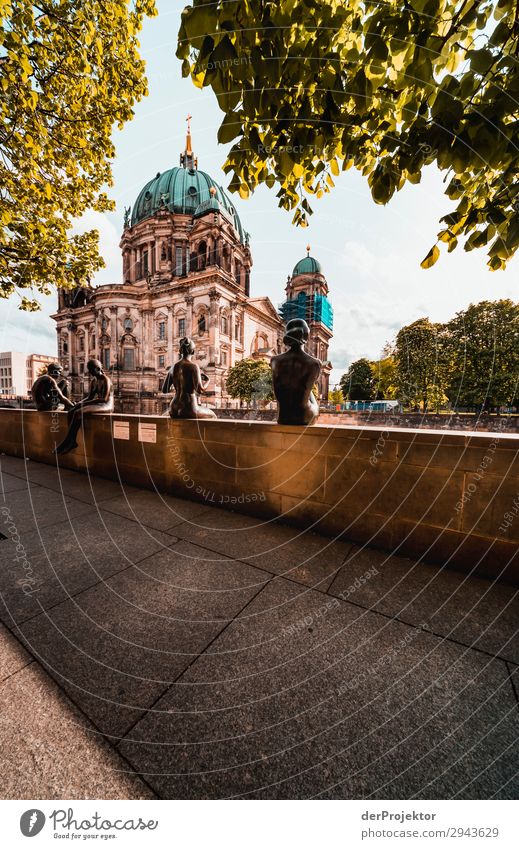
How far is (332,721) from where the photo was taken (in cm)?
154

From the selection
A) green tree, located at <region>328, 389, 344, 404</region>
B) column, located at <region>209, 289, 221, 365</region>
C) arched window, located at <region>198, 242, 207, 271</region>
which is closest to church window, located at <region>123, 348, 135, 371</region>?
column, located at <region>209, 289, 221, 365</region>

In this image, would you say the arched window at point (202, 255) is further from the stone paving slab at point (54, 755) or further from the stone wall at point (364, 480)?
the stone paving slab at point (54, 755)

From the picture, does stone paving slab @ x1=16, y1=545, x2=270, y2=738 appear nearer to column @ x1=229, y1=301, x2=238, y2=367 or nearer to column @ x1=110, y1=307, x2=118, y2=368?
column @ x1=229, y1=301, x2=238, y2=367

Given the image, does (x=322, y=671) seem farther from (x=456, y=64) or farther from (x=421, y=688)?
(x=456, y=64)

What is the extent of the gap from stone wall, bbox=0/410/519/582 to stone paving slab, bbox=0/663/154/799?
8.96ft

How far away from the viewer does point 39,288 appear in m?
10.2

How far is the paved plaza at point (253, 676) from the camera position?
52.0 inches

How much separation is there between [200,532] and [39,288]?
10.8 meters

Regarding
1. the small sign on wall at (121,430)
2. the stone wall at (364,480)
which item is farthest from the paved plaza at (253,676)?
the small sign on wall at (121,430)

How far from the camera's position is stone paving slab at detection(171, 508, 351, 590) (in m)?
2.92

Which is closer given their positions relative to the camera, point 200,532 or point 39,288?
point 200,532

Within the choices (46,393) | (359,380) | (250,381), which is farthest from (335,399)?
(46,393)

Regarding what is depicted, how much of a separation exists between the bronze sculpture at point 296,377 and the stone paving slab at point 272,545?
138 cm

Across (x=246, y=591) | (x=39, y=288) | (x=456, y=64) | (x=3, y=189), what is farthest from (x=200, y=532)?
(x=39, y=288)
